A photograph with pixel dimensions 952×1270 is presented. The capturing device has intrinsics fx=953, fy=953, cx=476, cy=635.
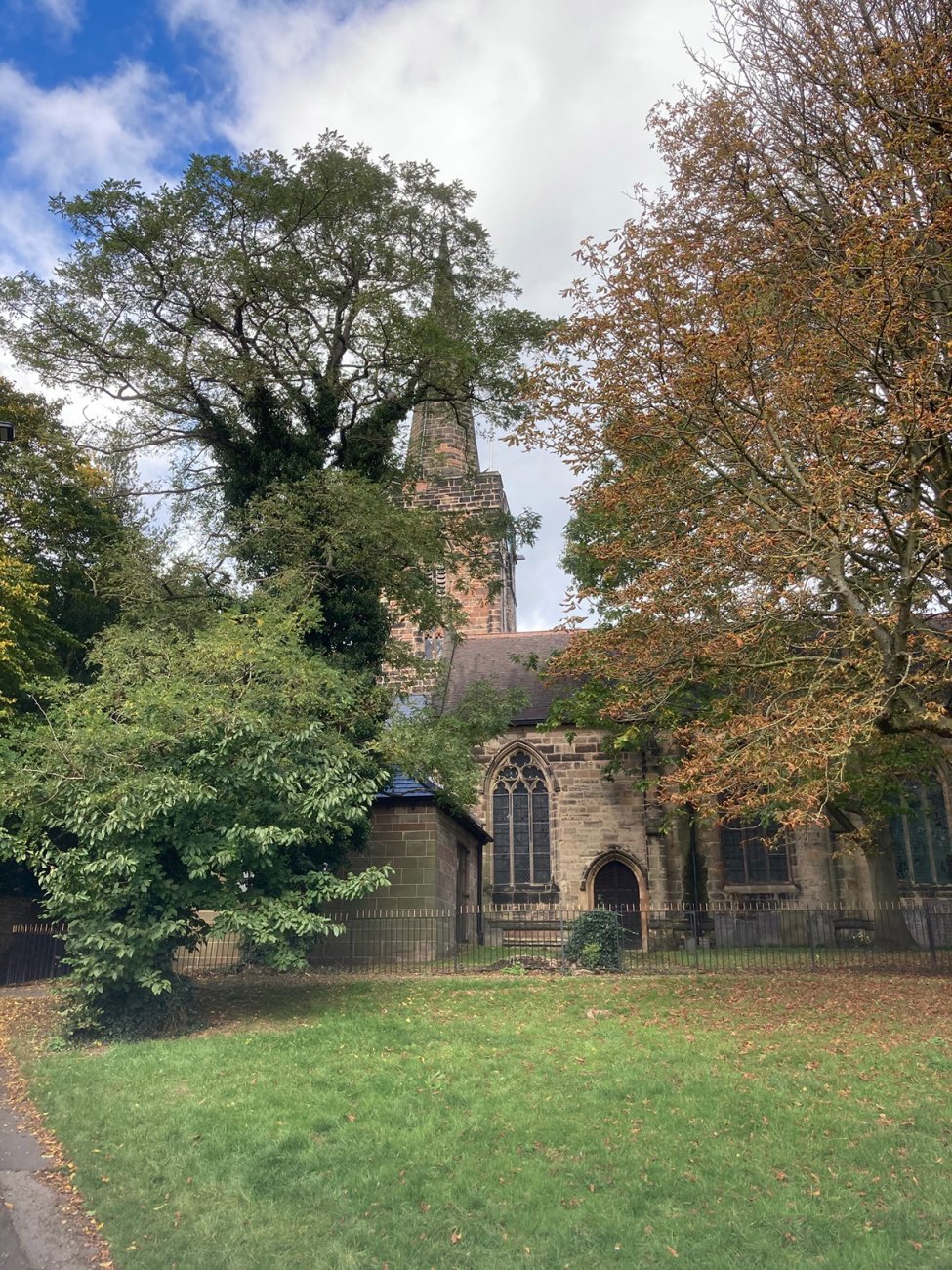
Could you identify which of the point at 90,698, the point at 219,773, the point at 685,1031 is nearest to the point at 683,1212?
the point at 685,1031

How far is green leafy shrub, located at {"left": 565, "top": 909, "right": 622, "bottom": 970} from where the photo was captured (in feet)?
54.2

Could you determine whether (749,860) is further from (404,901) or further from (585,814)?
(404,901)

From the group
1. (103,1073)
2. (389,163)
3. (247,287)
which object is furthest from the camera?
(389,163)

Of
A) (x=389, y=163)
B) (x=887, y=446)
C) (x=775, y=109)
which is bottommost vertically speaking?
(x=887, y=446)

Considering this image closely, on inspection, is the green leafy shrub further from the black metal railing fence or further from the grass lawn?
the grass lawn

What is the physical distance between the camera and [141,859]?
1157 centimetres

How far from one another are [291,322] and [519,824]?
593 inches

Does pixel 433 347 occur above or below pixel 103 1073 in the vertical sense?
above

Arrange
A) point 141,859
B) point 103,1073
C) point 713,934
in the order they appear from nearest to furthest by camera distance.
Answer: point 103,1073
point 141,859
point 713,934

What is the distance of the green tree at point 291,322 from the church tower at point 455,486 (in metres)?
0.22

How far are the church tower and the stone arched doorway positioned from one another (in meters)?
7.75

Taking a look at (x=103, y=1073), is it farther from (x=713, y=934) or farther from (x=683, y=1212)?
(x=713, y=934)

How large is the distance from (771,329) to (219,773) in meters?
8.59

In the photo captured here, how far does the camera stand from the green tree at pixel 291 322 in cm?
1670
